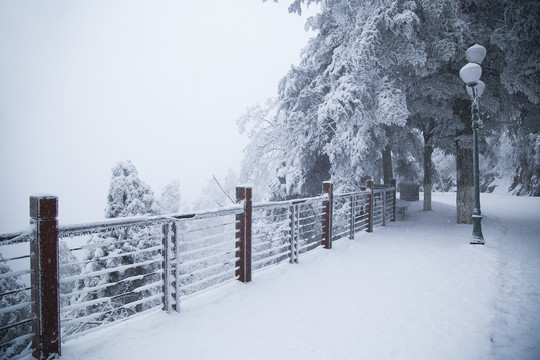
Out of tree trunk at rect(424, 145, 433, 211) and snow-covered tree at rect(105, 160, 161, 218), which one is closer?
snow-covered tree at rect(105, 160, 161, 218)

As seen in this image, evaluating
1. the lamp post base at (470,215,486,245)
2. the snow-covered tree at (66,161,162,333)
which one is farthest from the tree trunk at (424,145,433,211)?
the snow-covered tree at (66,161,162,333)

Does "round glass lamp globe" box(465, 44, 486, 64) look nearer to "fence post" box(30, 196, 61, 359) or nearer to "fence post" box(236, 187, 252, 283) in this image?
"fence post" box(236, 187, 252, 283)

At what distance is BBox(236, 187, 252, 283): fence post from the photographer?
16.5ft

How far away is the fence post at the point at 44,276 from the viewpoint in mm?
2795

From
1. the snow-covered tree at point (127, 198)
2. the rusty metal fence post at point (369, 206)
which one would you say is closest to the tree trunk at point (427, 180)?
the rusty metal fence post at point (369, 206)

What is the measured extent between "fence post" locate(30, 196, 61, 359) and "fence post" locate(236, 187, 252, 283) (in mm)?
2623

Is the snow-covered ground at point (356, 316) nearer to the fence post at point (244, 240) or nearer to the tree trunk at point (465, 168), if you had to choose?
the fence post at point (244, 240)

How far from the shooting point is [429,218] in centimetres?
1262

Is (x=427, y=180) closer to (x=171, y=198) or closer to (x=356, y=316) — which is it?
(x=356, y=316)

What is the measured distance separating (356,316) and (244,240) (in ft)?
6.87

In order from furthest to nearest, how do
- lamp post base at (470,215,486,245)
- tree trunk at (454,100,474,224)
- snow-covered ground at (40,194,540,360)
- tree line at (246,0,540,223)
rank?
tree trunk at (454,100,474,224)
tree line at (246,0,540,223)
lamp post base at (470,215,486,245)
snow-covered ground at (40,194,540,360)

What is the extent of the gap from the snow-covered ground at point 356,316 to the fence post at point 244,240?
8.5 inches

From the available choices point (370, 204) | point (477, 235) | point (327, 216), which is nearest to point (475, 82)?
point (477, 235)

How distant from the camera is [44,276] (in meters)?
2.81
